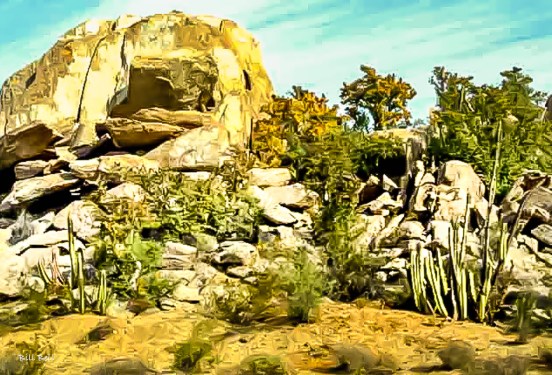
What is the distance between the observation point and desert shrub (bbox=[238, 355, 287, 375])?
5.12m

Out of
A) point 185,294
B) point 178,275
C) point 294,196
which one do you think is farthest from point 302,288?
point 294,196

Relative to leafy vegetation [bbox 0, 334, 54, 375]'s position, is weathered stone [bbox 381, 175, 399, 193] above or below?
above

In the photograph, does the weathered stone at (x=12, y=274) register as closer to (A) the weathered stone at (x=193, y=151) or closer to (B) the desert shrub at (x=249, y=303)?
(B) the desert shrub at (x=249, y=303)

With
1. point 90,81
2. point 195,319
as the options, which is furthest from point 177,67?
point 195,319

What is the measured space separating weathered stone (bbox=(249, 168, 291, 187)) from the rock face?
130 centimetres

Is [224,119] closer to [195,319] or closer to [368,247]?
[368,247]

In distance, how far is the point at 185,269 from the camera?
28.5ft

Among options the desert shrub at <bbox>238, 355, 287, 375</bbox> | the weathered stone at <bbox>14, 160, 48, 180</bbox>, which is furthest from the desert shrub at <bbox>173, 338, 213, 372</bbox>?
the weathered stone at <bbox>14, 160, 48, 180</bbox>

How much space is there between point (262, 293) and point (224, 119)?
623 centimetres

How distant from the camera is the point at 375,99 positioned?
14516mm

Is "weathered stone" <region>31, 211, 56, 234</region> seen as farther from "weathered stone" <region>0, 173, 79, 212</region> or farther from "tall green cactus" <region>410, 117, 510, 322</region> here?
"tall green cactus" <region>410, 117, 510, 322</region>

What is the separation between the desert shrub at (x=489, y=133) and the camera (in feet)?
31.4

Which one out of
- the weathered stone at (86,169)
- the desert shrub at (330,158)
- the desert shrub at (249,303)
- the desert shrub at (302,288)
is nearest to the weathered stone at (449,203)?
the desert shrub at (330,158)

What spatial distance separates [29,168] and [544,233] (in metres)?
8.50
